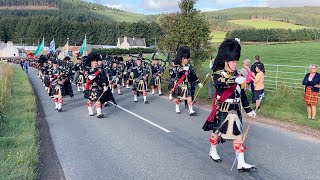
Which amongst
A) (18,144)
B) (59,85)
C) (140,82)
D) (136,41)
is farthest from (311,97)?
(136,41)

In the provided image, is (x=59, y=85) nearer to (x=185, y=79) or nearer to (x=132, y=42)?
(x=185, y=79)

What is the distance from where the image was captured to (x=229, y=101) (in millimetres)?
6000

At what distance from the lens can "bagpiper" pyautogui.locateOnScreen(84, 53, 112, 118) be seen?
450 inches

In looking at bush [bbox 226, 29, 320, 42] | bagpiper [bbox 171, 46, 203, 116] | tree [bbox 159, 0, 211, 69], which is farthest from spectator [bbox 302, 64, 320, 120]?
bush [bbox 226, 29, 320, 42]

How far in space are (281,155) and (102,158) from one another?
357cm

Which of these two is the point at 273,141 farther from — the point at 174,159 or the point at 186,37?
the point at 186,37

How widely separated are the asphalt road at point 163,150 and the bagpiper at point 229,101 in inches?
21.9

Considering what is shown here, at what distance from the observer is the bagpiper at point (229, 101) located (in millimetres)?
5867

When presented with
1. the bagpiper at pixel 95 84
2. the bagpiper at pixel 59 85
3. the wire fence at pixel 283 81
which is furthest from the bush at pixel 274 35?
the bagpiper at pixel 95 84

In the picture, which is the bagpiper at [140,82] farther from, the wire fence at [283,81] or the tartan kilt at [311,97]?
the tartan kilt at [311,97]

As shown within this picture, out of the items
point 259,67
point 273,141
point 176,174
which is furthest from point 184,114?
point 176,174

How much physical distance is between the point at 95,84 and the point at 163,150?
5101 millimetres

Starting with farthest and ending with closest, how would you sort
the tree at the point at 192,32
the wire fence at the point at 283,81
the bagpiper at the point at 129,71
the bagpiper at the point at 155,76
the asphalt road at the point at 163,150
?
the bagpiper at the point at 129,71 → the bagpiper at the point at 155,76 → the tree at the point at 192,32 → the wire fence at the point at 283,81 → the asphalt road at the point at 163,150

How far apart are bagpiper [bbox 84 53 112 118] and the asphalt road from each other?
0.74m
